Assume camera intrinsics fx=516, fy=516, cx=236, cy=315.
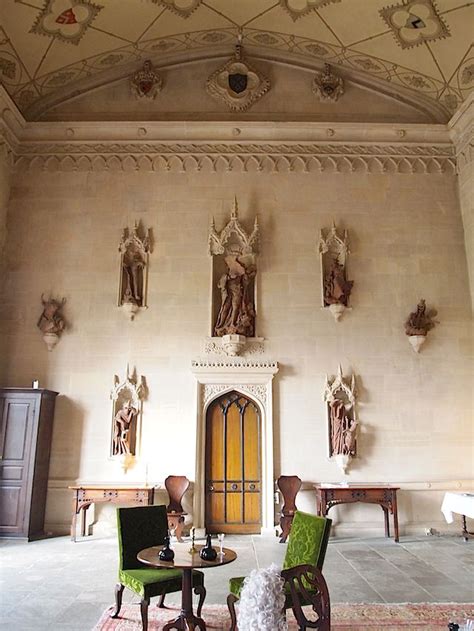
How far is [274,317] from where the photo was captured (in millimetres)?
8930

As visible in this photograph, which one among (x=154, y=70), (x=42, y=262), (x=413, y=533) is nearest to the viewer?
(x=413, y=533)

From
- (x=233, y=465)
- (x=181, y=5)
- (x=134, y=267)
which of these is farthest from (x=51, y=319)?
(x=181, y=5)

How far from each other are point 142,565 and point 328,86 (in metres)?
8.90

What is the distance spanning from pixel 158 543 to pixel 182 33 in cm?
861

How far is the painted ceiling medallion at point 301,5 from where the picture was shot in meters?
8.62

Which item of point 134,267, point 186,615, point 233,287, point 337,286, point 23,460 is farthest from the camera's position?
point 134,267

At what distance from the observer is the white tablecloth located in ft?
23.4

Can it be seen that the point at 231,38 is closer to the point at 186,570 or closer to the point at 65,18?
the point at 65,18

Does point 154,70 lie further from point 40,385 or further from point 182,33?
point 40,385

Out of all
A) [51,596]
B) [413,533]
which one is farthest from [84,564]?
[413,533]

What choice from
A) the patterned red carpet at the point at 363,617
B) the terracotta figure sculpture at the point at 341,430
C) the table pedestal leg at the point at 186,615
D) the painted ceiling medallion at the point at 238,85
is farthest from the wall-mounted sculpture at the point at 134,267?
the table pedestal leg at the point at 186,615

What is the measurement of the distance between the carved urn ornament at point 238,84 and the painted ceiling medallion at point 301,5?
1.29m

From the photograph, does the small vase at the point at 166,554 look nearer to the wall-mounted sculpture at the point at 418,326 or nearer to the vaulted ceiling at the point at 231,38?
the wall-mounted sculpture at the point at 418,326

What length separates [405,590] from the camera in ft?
17.0
